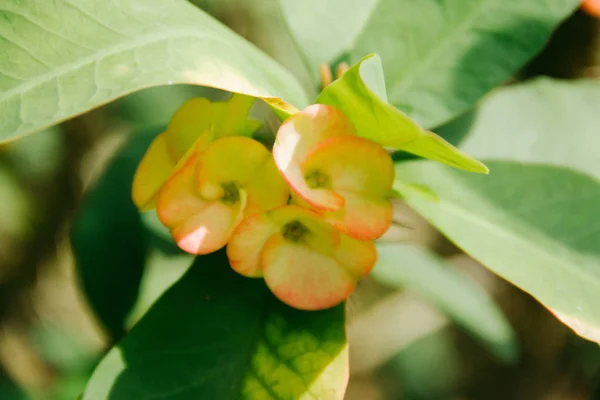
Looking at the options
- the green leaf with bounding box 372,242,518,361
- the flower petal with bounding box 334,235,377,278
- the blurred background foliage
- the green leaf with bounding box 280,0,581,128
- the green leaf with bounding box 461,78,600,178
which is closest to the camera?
the flower petal with bounding box 334,235,377,278

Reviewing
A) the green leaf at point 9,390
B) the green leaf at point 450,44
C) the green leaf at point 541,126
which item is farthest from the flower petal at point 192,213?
the green leaf at point 9,390

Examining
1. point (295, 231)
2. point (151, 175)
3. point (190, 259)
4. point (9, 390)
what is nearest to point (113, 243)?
point (190, 259)

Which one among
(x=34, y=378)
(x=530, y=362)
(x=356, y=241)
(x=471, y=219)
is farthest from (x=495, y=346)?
(x=34, y=378)

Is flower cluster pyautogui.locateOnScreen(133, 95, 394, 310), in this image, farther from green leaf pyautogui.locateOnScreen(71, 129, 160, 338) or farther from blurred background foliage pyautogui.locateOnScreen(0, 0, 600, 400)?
green leaf pyautogui.locateOnScreen(71, 129, 160, 338)

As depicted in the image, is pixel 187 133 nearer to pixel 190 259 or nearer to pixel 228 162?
pixel 228 162

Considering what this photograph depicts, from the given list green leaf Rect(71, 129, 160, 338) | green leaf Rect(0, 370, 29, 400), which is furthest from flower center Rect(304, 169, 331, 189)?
green leaf Rect(0, 370, 29, 400)

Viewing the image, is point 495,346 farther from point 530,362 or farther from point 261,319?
point 261,319

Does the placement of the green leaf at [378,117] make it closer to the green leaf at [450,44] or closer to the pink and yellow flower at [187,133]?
the pink and yellow flower at [187,133]
